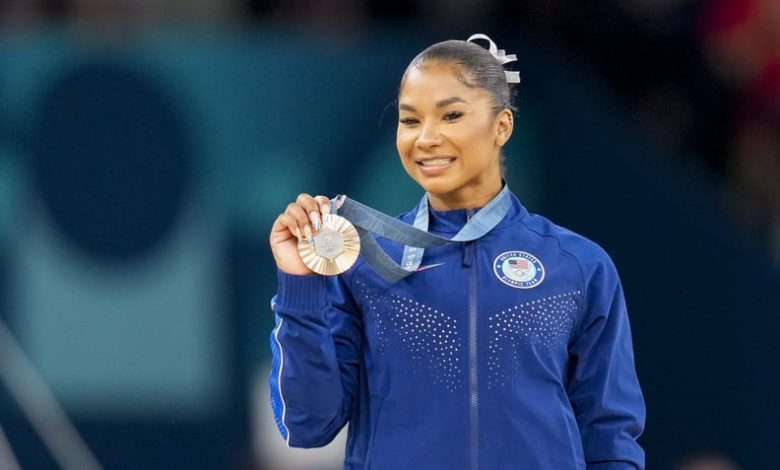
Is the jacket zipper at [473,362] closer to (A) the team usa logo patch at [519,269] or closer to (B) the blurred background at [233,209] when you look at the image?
(A) the team usa logo patch at [519,269]

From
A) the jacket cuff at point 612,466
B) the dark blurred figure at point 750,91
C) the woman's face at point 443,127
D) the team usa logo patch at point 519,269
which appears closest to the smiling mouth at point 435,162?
the woman's face at point 443,127

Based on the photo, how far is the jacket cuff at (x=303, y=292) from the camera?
9.20 feet

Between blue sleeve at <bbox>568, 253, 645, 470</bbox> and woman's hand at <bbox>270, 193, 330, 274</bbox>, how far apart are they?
1.89 feet

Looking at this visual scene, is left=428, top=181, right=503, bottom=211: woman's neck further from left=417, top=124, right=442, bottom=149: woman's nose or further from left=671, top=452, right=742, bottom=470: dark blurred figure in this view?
left=671, top=452, right=742, bottom=470: dark blurred figure

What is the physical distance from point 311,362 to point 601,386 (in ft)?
1.96

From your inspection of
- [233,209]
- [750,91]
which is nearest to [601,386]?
[233,209]

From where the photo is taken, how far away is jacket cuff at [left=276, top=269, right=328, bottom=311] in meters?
2.80

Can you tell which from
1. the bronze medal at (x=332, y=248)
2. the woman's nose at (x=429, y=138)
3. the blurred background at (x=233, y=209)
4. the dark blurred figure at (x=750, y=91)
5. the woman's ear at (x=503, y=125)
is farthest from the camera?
the dark blurred figure at (x=750, y=91)

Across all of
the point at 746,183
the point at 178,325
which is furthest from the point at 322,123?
the point at 746,183

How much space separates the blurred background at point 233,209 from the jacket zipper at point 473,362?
95.9 inches

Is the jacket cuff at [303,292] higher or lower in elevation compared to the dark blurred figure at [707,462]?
higher

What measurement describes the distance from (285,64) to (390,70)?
15.3 inches

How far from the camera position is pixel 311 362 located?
9.24 ft

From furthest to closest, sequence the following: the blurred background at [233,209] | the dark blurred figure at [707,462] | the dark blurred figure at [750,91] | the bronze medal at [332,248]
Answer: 1. the dark blurred figure at [750,91]
2. the dark blurred figure at [707,462]
3. the blurred background at [233,209]
4. the bronze medal at [332,248]
